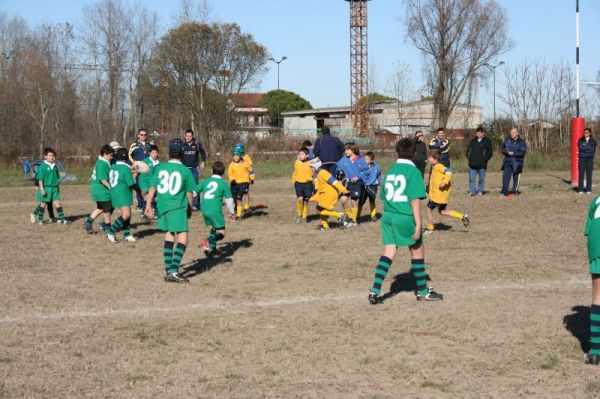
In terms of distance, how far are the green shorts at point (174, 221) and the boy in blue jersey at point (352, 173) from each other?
5.67 meters

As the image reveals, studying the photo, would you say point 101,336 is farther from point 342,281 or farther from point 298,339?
point 342,281

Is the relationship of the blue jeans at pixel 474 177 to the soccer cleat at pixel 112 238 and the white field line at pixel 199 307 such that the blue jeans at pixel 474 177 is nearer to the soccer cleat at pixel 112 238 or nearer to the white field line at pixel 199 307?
the soccer cleat at pixel 112 238

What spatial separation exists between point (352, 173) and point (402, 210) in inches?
266

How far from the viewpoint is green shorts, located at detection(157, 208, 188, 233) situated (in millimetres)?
9312

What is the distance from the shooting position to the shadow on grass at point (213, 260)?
1029 cm

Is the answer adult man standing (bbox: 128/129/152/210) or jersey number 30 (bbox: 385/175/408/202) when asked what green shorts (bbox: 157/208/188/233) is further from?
adult man standing (bbox: 128/129/152/210)

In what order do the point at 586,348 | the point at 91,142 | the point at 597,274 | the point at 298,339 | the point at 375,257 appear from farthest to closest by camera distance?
the point at 91,142, the point at 375,257, the point at 298,339, the point at 586,348, the point at 597,274

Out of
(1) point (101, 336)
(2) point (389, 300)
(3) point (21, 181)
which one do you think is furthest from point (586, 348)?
(3) point (21, 181)

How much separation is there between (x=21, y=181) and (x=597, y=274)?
90.9 ft

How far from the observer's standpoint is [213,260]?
11.2m

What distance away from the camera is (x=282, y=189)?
24.9 m

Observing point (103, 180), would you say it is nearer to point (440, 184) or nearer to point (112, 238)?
point (112, 238)

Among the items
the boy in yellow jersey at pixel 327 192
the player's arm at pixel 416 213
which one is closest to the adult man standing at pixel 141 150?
the boy in yellow jersey at pixel 327 192

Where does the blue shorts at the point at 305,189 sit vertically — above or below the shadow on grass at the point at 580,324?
above
